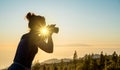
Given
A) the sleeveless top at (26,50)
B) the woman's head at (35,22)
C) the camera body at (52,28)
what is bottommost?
the sleeveless top at (26,50)

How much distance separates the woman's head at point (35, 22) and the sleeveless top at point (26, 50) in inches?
11.7

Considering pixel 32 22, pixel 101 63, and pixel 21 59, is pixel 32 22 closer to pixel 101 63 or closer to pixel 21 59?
pixel 21 59

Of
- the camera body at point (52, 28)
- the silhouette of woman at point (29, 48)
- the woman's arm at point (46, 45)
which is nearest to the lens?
the silhouette of woman at point (29, 48)

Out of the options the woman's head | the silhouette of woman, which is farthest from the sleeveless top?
the woman's head

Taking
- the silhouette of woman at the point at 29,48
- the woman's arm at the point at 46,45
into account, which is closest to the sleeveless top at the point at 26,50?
the silhouette of woman at the point at 29,48

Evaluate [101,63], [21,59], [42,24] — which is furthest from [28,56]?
[101,63]

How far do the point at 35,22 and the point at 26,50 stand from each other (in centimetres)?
81

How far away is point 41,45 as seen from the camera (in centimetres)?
845

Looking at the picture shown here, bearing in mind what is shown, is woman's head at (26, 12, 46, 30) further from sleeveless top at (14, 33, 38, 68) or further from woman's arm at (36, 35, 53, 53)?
woman's arm at (36, 35, 53, 53)

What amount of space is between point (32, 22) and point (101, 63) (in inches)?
6342

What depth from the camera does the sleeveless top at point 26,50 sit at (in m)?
8.34

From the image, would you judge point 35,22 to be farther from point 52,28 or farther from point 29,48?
point 29,48

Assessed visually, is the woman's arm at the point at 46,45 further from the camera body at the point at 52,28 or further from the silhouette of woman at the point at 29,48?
the camera body at the point at 52,28

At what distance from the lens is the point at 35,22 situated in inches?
348
